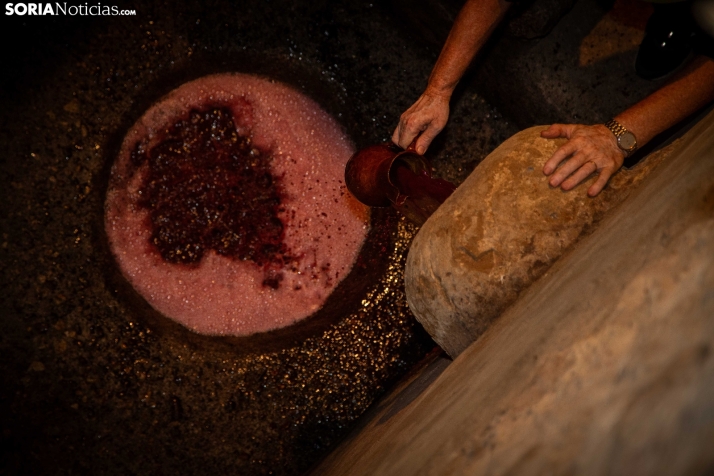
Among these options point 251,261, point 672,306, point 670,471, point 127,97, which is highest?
point 127,97

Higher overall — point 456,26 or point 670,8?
point 456,26

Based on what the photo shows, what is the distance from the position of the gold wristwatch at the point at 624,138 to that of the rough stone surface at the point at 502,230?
0.21 feet

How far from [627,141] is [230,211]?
5.83 ft

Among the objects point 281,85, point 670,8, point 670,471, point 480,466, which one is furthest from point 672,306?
point 281,85

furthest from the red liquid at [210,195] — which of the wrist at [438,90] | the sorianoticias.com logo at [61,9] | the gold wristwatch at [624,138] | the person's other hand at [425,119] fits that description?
the gold wristwatch at [624,138]

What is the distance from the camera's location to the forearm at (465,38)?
1.70m

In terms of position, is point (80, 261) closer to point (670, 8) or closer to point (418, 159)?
point (418, 159)

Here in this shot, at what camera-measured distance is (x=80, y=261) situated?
2320mm

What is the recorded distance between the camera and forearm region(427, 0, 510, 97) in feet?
5.57

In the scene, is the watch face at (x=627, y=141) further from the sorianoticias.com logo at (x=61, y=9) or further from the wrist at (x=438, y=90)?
the sorianoticias.com logo at (x=61, y=9)

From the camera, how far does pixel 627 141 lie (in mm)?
1526

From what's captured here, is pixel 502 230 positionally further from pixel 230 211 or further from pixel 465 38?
pixel 230 211

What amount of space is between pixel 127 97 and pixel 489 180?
1.91m

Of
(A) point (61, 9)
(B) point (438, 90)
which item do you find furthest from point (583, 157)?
(A) point (61, 9)
